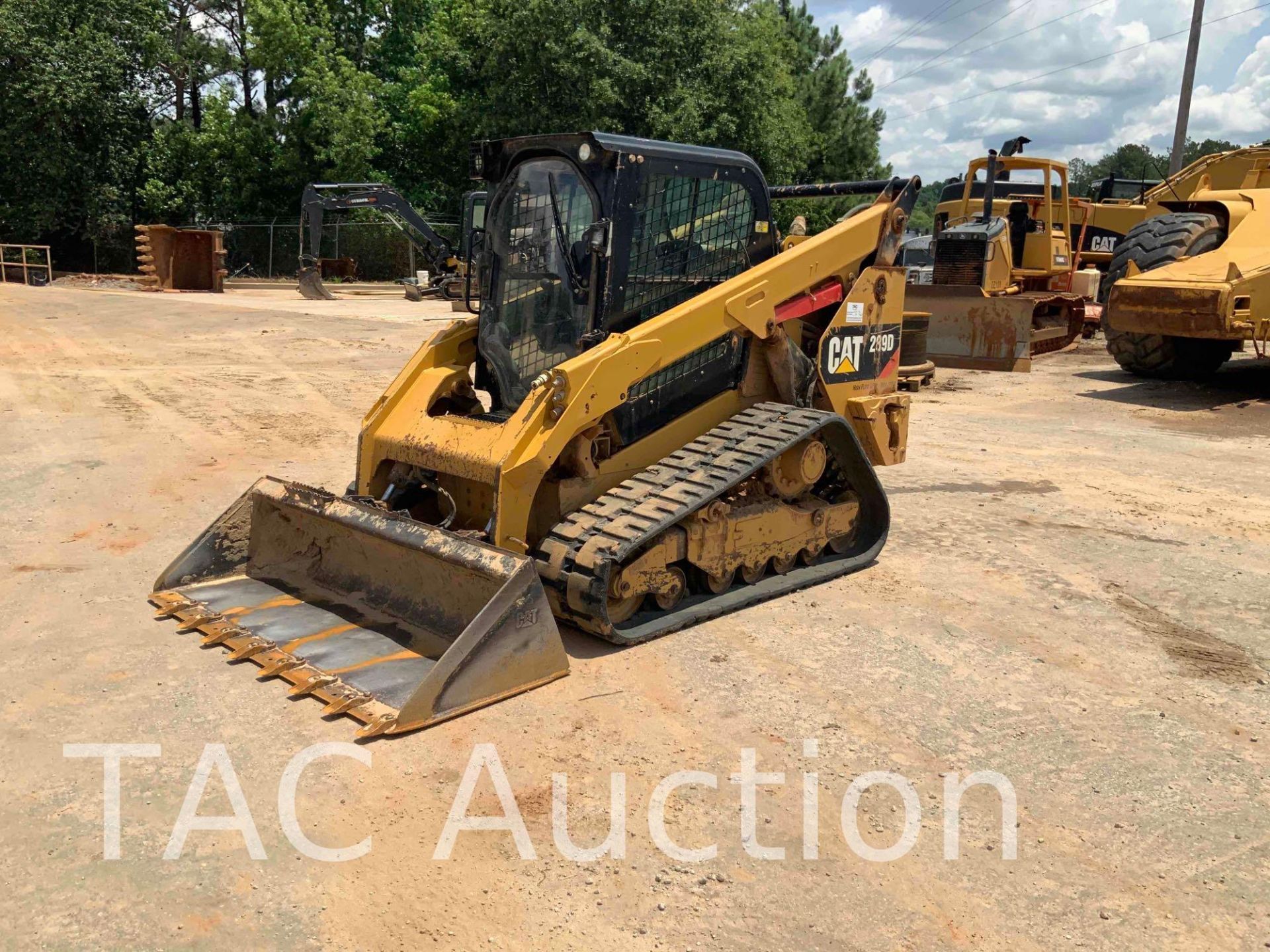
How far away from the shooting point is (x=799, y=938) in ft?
10.0

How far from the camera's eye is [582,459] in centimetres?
524

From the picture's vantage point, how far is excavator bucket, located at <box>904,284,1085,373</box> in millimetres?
13789

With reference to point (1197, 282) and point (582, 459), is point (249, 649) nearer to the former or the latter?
point (582, 459)

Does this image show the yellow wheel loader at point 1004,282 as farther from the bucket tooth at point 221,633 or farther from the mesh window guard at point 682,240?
the bucket tooth at point 221,633

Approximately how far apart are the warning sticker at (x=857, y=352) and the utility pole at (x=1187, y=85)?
60.1 feet

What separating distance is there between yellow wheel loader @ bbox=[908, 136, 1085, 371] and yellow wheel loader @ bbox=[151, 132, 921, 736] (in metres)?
7.86

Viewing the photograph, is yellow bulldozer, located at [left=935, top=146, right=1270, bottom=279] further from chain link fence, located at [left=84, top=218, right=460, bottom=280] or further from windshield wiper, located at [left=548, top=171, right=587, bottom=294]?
chain link fence, located at [left=84, top=218, right=460, bottom=280]

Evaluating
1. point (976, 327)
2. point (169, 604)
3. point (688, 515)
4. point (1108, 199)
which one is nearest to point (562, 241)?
point (688, 515)

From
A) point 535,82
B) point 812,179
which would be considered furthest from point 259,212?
point 812,179

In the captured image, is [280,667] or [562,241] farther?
[562,241]

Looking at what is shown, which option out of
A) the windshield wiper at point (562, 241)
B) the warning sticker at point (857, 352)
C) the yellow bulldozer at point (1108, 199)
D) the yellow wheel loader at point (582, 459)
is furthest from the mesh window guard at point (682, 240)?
the yellow bulldozer at point (1108, 199)

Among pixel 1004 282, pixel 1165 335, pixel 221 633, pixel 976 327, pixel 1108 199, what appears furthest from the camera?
pixel 1108 199

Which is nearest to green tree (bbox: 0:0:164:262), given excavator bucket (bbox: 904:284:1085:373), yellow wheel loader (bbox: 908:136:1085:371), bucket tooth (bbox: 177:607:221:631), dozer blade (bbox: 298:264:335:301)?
dozer blade (bbox: 298:264:335:301)

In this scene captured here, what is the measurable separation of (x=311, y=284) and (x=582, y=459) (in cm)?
2093
